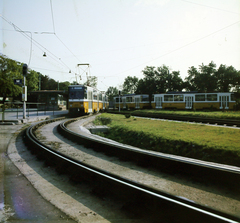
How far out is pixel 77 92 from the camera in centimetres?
2347

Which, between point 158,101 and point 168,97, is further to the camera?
point 158,101

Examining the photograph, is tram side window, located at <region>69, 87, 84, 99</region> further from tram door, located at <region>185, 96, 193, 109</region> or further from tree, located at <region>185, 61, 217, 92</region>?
tree, located at <region>185, 61, 217, 92</region>

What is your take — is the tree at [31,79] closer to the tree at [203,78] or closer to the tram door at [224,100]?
the tree at [203,78]

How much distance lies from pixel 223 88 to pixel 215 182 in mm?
41786

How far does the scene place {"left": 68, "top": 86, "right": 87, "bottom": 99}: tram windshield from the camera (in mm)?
23389

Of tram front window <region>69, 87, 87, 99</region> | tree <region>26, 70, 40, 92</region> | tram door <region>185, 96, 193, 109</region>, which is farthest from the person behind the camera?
tree <region>26, 70, 40, 92</region>

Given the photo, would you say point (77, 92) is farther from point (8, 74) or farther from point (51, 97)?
point (8, 74)

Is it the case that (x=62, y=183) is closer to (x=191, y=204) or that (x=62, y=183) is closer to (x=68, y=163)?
(x=68, y=163)

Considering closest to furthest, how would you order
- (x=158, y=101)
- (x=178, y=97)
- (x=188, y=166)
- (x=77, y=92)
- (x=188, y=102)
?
(x=188, y=166)
(x=77, y=92)
(x=188, y=102)
(x=178, y=97)
(x=158, y=101)

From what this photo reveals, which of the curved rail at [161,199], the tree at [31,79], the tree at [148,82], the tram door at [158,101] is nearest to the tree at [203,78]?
the tree at [148,82]

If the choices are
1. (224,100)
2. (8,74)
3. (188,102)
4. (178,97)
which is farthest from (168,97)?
(8,74)

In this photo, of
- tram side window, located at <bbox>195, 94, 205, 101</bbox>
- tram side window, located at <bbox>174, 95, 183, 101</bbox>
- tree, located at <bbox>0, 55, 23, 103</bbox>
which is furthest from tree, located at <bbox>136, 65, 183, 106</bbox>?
tree, located at <bbox>0, 55, 23, 103</bbox>

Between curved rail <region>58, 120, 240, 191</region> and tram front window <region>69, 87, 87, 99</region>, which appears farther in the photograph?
tram front window <region>69, 87, 87, 99</region>

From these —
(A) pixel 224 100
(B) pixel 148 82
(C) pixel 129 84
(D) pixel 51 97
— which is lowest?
(A) pixel 224 100
